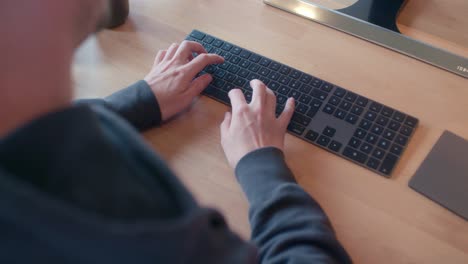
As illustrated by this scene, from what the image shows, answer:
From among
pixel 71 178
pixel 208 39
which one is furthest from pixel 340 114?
pixel 71 178

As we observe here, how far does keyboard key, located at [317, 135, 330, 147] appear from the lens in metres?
0.82

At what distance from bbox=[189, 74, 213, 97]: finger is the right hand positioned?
58 mm

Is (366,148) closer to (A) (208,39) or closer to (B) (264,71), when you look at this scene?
(B) (264,71)

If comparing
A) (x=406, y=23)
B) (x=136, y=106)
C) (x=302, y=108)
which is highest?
(x=406, y=23)

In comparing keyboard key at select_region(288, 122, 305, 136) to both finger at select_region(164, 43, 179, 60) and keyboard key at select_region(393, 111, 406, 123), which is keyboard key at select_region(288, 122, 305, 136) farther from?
finger at select_region(164, 43, 179, 60)

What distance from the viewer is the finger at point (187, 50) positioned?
942 millimetres

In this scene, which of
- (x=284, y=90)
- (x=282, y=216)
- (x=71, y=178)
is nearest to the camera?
(x=71, y=178)

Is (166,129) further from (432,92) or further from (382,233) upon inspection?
(432,92)

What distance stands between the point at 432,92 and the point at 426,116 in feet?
0.22

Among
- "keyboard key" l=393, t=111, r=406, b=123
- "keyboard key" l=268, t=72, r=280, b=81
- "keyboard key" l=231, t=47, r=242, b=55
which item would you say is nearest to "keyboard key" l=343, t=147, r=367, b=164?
"keyboard key" l=393, t=111, r=406, b=123

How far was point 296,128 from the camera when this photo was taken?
846 millimetres

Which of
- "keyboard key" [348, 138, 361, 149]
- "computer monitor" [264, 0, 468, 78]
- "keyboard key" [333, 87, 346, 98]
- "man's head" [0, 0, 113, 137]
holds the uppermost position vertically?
"computer monitor" [264, 0, 468, 78]

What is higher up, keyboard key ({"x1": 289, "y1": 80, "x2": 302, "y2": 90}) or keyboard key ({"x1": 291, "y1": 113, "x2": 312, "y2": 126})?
keyboard key ({"x1": 289, "y1": 80, "x2": 302, "y2": 90})

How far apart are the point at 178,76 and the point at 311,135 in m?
0.28
